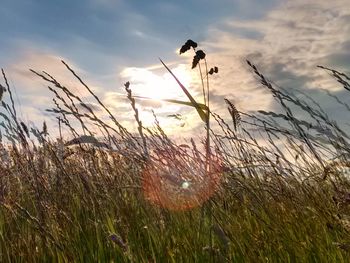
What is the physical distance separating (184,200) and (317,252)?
870 mm

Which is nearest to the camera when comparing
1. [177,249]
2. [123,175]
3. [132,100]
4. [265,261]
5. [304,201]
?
[132,100]

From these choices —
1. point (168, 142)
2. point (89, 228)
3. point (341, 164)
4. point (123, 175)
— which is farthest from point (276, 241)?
point (123, 175)

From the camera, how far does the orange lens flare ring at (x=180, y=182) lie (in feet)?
7.32

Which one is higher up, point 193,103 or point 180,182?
point 193,103

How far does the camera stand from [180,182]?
1907mm

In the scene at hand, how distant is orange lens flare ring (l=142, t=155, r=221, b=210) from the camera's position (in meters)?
2.23

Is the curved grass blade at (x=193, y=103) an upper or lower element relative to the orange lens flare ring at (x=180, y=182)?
upper

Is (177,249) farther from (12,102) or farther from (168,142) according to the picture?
(12,102)

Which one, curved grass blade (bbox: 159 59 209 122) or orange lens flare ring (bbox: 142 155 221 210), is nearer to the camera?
curved grass blade (bbox: 159 59 209 122)

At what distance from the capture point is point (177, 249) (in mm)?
2301

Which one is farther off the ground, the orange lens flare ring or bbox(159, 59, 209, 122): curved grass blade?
bbox(159, 59, 209, 122): curved grass blade

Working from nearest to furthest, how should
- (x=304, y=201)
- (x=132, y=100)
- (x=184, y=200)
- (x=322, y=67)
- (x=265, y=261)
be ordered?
(x=132, y=100)
(x=265, y=261)
(x=322, y=67)
(x=304, y=201)
(x=184, y=200)

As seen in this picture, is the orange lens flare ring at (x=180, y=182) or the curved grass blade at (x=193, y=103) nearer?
the curved grass blade at (x=193, y=103)

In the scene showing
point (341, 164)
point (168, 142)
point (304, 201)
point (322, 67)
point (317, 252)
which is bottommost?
point (317, 252)
